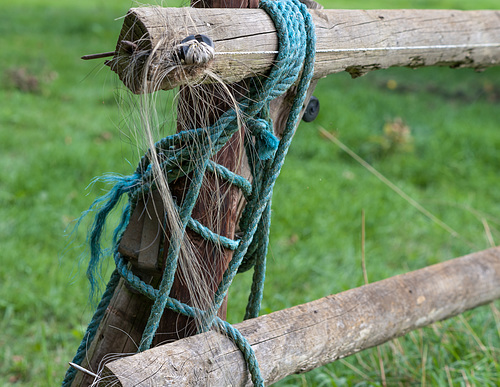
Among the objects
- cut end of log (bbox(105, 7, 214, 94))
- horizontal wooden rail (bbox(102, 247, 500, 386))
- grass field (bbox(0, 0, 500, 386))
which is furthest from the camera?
grass field (bbox(0, 0, 500, 386))

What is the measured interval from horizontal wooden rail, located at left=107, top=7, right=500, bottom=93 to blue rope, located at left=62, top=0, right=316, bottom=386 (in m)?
0.05

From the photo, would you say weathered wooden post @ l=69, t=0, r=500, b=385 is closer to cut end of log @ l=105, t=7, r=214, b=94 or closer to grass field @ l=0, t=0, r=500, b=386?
cut end of log @ l=105, t=7, r=214, b=94

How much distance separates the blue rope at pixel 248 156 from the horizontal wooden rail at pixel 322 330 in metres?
0.06

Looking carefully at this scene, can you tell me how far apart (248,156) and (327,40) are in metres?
0.34

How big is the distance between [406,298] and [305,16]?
919 mm

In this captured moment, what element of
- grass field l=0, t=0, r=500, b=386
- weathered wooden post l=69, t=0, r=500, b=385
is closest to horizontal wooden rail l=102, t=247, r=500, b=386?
weathered wooden post l=69, t=0, r=500, b=385

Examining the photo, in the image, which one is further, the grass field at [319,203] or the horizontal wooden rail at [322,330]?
the grass field at [319,203]

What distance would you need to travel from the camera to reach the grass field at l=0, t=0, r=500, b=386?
245 cm

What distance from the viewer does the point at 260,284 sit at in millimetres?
1540

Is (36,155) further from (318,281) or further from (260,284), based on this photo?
(260,284)

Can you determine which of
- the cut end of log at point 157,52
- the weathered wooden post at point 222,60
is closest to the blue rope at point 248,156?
the weathered wooden post at point 222,60

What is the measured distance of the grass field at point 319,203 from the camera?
2.45 metres

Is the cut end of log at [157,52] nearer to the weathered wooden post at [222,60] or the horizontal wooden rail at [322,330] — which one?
the weathered wooden post at [222,60]

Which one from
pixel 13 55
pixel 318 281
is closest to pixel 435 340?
pixel 318 281
